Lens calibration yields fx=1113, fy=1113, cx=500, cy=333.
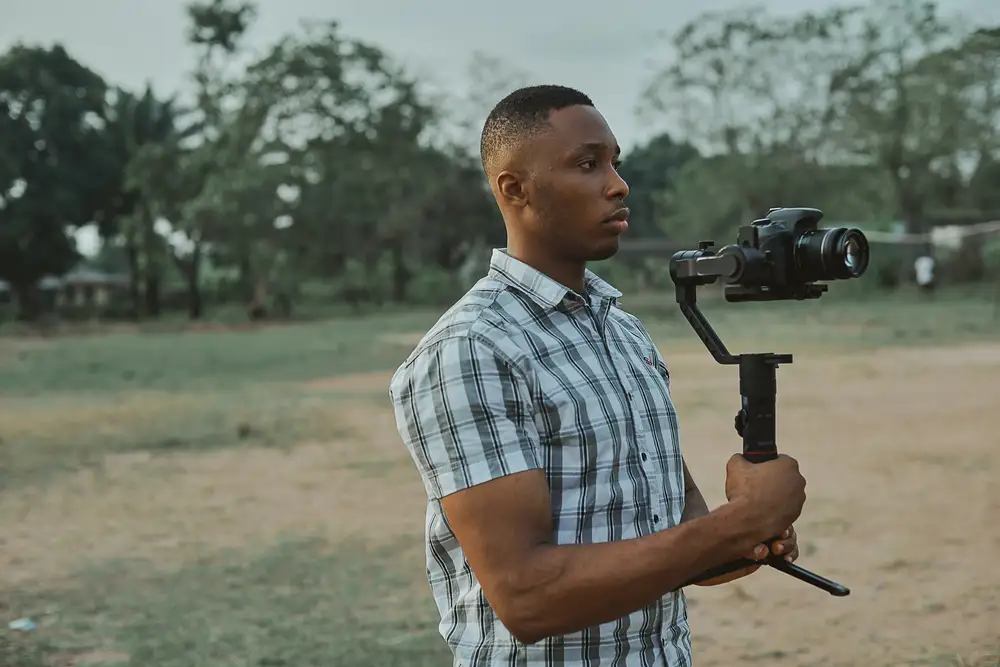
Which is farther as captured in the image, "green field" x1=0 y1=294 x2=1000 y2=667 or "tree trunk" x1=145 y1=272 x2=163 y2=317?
"tree trunk" x1=145 y1=272 x2=163 y2=317

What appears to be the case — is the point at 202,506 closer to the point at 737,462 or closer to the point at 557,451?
the point at 557,451

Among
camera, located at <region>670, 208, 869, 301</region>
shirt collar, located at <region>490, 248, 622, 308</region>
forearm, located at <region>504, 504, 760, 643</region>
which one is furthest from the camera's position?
shirt collar, located at <region>490, 248, 622, 308</region>

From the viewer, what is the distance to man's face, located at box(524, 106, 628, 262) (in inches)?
69.2

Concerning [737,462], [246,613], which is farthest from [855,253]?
[246,613]

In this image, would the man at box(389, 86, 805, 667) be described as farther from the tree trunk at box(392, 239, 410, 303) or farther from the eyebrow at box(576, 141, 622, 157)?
the tree trunk at box(392, 239, 410, 303)

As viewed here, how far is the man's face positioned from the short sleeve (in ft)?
0.93

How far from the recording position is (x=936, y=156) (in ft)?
121

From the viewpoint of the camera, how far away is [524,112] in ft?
5.90

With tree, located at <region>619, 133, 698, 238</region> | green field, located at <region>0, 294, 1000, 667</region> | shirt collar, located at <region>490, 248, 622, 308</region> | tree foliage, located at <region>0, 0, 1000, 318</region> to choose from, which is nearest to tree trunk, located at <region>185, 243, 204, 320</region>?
tree foliage, located at <region>0, 0, 1000, 318</region>

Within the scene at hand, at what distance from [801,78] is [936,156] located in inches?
207

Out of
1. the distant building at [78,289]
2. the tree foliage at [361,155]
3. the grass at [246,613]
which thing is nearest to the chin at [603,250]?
the grass at [246,613]

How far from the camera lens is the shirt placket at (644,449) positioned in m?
1.73

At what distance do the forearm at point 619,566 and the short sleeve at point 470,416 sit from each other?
5.6 inches

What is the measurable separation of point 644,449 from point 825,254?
40 centimetres
